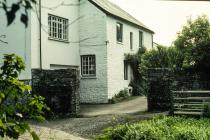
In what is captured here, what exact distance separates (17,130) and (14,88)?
60 centimetres

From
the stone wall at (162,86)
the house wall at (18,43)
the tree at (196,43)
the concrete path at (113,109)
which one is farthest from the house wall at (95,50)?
the house wall at (18,43)

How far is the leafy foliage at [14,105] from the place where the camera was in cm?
334

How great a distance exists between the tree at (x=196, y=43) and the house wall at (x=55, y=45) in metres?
6.07

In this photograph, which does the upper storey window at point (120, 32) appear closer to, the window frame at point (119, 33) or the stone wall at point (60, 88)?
the window frame at point (119, 33)

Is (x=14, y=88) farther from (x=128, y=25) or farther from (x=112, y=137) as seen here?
(x=128, y=25)

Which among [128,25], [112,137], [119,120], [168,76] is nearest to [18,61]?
[112,137]

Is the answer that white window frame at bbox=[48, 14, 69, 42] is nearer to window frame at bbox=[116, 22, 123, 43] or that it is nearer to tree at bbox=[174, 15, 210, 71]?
window frame at bbox=[116, 22, 123, 43]

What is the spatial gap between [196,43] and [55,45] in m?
7.47

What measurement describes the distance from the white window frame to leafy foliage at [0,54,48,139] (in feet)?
60.1

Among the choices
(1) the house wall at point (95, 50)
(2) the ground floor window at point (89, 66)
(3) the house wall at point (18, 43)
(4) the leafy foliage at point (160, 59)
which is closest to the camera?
(3) the house wall at point (18, 43)

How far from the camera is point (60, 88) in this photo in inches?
737

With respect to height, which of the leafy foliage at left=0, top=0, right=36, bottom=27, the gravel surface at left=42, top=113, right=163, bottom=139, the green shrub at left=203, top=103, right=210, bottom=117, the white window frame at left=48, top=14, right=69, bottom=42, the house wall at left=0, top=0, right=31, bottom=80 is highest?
the white window frame at left=48, top=14, right=69, bottom=42

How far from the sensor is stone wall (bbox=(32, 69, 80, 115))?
1847 centimetres

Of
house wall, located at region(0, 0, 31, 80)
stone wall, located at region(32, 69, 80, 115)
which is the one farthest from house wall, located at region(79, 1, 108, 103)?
stone wall, located at region(32, 69, 80, 115)
